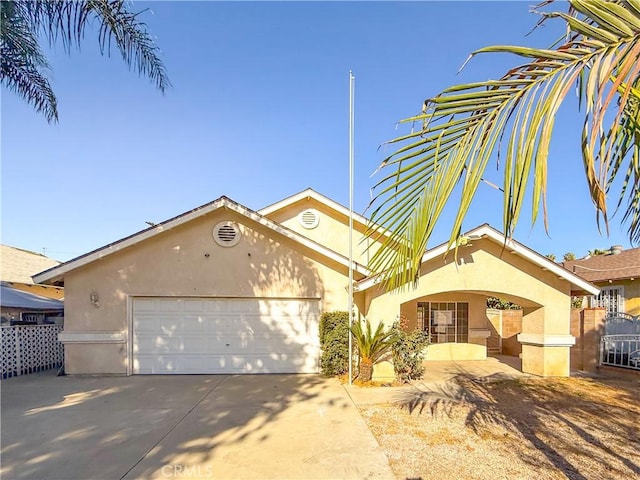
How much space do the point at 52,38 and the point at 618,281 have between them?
22.5 metres

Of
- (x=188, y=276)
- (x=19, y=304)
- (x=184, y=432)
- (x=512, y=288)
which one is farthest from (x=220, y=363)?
(x=512, y=288)

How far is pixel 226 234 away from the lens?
37.8ft

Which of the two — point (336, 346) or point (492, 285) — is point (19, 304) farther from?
point (492, 285)

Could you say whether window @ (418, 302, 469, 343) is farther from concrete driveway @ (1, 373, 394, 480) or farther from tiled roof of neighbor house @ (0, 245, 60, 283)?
tiled roof of neighbor house @ (0, 245, 60, 283)

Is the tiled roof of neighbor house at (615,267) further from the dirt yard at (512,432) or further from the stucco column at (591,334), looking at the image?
the dirt yard at (512,432)

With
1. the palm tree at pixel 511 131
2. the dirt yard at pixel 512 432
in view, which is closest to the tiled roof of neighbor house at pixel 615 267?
the dirt yard at pixel 512 432

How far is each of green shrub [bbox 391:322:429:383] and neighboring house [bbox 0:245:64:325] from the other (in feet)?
37.9

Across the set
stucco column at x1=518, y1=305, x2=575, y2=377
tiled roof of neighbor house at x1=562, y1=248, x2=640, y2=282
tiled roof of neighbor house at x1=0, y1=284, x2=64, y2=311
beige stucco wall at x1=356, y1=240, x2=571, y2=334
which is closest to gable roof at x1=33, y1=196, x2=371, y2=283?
beige stucco wall at x1=356, y1=240, x2=571, y2=334

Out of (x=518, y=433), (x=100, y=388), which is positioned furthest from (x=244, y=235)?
(x=518, y=433)

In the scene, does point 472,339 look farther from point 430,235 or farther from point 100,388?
point 430,235

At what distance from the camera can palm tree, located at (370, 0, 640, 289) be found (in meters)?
1.87

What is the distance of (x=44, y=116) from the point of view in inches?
348

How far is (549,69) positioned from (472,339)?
44.9 feet

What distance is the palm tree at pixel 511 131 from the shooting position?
1868 millimetres
